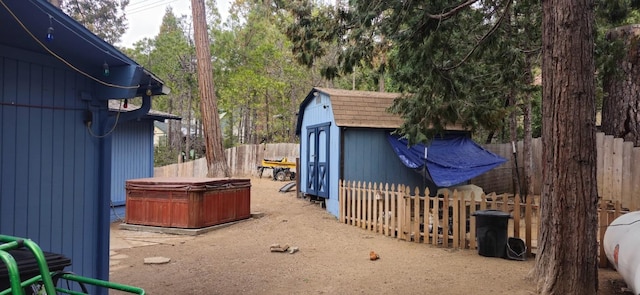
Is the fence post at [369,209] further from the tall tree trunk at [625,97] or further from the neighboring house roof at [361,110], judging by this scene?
the tall tree trunk at [625,97]

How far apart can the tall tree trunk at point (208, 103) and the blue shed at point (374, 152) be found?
303 cm

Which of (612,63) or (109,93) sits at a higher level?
(612,63)

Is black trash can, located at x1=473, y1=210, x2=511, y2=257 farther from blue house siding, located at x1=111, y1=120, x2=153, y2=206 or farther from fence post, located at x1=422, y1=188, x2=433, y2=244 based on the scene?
blue house siding, located at x1=111, y1=120, x2=153, y2=206

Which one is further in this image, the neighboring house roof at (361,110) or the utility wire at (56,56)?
the neighboring house roof at (361,110)

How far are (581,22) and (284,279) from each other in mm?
4781

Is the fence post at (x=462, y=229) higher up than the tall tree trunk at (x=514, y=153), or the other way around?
the tall tree trunk at (x=514, y=153)

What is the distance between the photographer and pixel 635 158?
9594mm

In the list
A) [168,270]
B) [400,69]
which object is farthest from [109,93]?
[400,69]

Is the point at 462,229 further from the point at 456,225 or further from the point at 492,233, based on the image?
the point at 492,233

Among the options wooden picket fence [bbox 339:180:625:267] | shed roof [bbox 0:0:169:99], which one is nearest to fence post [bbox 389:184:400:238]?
wooden picket fence [bbox 339:180:625:267]

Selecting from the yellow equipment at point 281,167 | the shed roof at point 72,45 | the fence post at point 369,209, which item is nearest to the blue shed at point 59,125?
the shed roof at point 72,45

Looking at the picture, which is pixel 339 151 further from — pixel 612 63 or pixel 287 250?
pixel 612 63

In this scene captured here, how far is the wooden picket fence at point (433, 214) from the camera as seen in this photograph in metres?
6.96

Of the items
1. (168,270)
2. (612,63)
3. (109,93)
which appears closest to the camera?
(109,93)
